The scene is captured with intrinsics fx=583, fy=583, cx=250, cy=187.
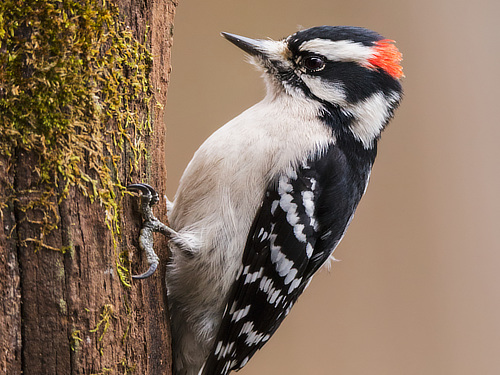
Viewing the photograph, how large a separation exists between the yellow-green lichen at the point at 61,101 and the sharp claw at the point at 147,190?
5cm

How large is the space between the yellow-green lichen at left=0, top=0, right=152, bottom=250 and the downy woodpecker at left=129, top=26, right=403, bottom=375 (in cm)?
42

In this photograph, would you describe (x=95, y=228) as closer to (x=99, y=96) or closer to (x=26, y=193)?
(x=26, y=193)

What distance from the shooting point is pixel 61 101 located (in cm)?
149

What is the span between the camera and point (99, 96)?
1.57 m

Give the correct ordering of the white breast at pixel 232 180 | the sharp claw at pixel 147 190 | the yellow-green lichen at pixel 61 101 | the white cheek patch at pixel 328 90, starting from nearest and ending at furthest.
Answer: the yellow-green lichen at pixel 61 101 < the sharp claw at pixel 147 190 < the white breast at pixel 232 180 < the white cheek patch at pixel 328 90

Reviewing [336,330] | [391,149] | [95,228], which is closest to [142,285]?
[95,228]

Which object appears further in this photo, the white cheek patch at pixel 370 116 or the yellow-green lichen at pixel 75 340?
the white cheek patch at pixel 370 116

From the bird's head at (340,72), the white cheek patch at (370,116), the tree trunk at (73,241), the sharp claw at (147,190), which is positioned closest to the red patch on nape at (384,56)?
→ the bird's head at (340,72)

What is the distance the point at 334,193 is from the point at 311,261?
0.94 feet

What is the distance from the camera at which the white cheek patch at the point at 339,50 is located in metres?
2.13

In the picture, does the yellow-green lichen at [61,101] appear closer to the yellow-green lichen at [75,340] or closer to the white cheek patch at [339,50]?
the yellow-green lichen at [75,340]

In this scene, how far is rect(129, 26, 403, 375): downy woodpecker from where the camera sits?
1962 millimetres

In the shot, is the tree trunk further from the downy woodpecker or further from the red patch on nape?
the red patch on nape

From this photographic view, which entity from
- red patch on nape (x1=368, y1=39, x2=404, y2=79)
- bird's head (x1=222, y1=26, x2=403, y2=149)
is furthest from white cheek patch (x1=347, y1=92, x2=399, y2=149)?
red patch on nape (x1=368, y1=39, x2=404, y2=79)
